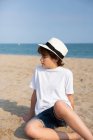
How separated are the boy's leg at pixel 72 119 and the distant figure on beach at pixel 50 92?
1.4 inches

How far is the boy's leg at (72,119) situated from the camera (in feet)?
10.5

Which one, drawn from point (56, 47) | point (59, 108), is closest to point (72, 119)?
point (59, 108)

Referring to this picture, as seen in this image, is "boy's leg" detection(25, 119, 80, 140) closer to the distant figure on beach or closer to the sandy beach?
the distant figure on beach

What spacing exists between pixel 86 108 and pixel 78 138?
5.13ft

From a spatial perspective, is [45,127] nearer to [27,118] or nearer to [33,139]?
[33,139]

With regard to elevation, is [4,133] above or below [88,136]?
below

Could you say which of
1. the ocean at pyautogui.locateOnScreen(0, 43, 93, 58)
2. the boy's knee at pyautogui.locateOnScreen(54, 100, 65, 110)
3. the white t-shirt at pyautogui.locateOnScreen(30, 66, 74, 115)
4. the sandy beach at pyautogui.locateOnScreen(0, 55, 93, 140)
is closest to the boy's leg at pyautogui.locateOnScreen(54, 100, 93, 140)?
the boy's knee at pyautogui.locateOnScreen(54, 100, 65, 110)

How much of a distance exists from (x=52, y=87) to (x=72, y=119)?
65 centimetres

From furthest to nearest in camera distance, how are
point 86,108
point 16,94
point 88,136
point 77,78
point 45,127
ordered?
point 77,78, point 16,94, point 86,108, point 45,127, point 88,136

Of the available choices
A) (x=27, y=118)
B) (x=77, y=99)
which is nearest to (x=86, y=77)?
(x=77, y=99)

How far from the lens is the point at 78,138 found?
3500 millimetres

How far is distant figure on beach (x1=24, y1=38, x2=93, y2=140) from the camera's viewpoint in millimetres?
3512

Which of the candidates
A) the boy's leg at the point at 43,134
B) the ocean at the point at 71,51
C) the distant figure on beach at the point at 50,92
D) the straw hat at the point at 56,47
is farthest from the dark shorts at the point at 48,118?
the ocean at the point at 71,51

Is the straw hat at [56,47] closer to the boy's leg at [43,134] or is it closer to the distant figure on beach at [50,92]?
the distant figure on beach at [50,92]
